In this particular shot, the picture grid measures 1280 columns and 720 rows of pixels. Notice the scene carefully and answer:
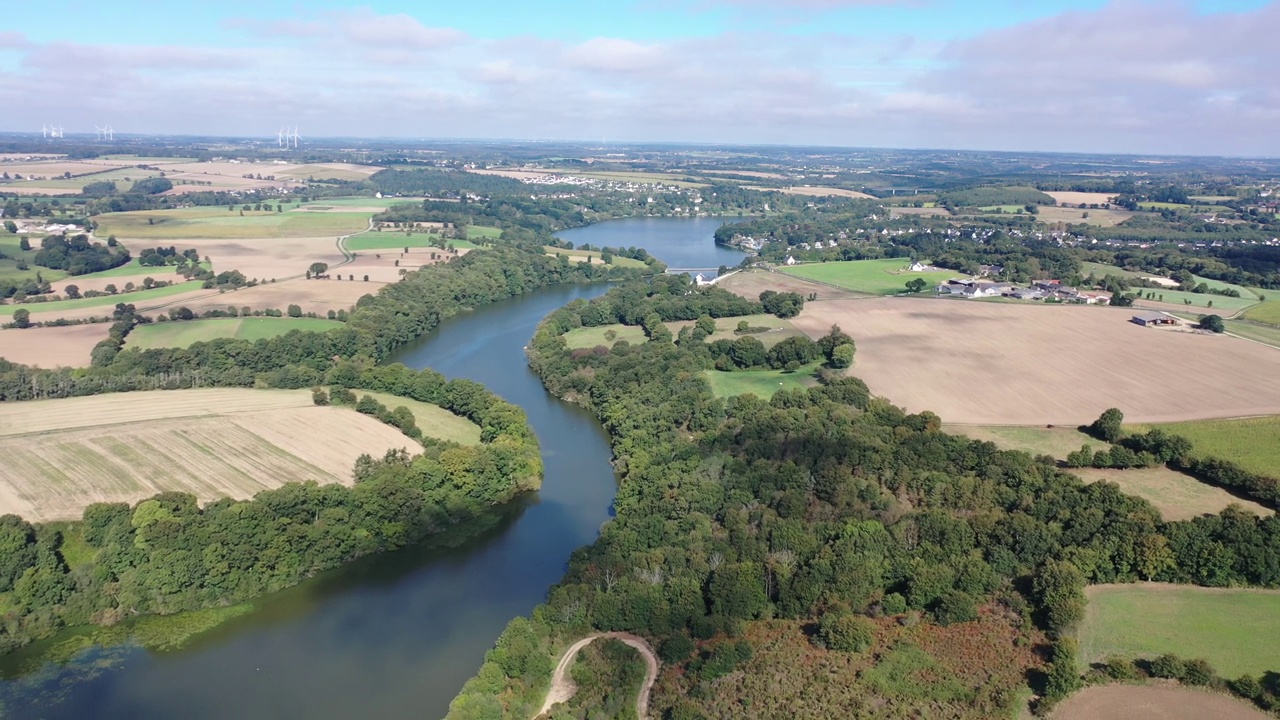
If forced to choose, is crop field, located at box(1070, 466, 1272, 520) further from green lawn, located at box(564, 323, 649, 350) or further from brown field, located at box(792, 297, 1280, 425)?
green lawn, located at box(564, 323, 649, 350)

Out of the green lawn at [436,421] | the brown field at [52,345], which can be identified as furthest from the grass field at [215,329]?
the green lawn at [436,421]

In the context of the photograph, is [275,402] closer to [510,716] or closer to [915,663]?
[510,716]

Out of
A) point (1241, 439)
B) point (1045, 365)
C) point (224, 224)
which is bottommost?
point (1241, 439)

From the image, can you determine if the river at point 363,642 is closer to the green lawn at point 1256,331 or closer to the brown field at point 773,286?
the brown field at point 773,286

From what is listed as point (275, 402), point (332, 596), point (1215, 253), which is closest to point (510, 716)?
point (332, 596)

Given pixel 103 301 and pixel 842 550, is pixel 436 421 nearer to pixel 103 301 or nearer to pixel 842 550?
pixel 842 550

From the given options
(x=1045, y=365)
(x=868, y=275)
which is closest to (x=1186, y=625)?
(x=1045, y=365)

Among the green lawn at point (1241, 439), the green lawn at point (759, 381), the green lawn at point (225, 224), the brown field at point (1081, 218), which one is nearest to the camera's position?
the green lawn at point (1241, 439)
